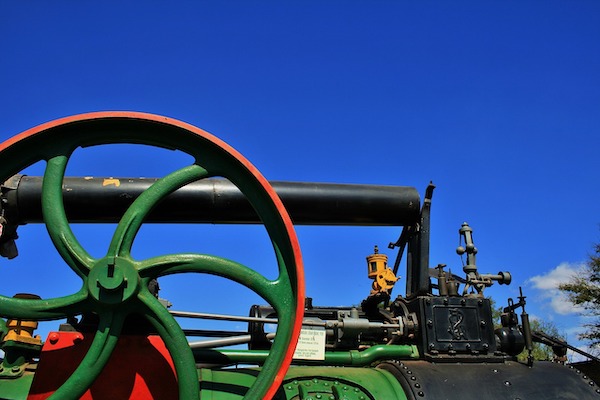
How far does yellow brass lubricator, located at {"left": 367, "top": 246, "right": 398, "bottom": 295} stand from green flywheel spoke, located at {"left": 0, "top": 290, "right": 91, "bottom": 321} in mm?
2484

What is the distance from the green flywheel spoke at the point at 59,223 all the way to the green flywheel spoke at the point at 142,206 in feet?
0.49

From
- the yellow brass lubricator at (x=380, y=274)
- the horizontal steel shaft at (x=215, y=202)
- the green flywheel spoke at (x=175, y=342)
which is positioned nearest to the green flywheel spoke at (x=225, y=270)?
the green flywheel spoke at (x=175, y=342)

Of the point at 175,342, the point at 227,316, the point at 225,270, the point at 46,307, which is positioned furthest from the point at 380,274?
the point at 46,307

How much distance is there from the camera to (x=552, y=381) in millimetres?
3510

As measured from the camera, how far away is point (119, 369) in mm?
2779

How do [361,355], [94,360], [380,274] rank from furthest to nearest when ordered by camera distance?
[380,274]
[361,355]
[94,360]

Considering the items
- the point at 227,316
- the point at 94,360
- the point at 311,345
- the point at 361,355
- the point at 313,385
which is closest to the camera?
the point at 94,360

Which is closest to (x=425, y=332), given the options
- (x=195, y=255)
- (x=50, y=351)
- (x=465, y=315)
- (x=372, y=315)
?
(x=465, y=315)

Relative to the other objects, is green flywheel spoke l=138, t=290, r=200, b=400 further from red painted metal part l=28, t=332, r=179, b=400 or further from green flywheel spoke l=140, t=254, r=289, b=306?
red painted metal part l=28, t=332, r=179, b=400

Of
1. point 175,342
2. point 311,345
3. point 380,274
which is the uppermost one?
point 380,274

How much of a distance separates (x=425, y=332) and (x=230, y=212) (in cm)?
158

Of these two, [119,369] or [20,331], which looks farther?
[20,331]

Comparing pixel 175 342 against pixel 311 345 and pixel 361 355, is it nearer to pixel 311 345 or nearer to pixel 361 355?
pixel 311 345

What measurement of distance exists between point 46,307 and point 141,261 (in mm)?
461
